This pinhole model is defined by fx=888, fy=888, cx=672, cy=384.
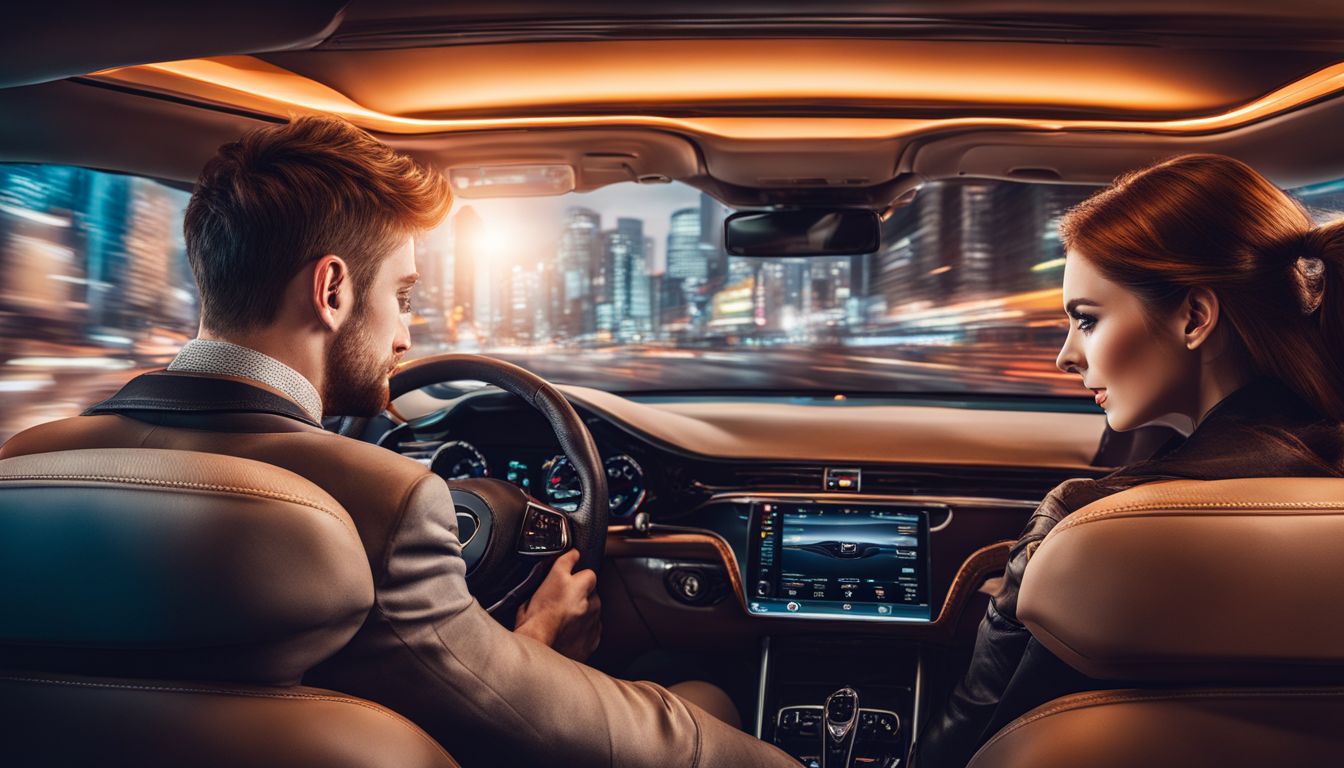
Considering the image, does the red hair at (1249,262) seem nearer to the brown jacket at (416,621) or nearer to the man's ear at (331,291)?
the brown jacket at (416,621)

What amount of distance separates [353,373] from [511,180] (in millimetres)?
1726

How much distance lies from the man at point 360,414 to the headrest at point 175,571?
0.45 feet

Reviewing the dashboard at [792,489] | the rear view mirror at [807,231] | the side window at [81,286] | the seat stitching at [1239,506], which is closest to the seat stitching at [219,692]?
the seat stitching at [1239,506]

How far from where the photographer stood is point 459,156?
318 cm

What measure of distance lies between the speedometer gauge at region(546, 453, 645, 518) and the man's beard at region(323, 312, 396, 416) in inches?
52.6

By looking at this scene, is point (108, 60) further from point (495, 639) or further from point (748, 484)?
point (748, 484)

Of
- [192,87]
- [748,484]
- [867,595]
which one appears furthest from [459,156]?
[867,595]

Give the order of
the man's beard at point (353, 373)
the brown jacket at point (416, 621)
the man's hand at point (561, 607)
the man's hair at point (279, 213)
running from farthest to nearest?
the man's hand at point (561, 607)
the man's beard at point (353, 373)
the man's hair at point (279, 213)
the brown jacket at point (416, 621)

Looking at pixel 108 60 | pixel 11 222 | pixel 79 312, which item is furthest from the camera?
pixel 79 312

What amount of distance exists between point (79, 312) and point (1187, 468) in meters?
3.38

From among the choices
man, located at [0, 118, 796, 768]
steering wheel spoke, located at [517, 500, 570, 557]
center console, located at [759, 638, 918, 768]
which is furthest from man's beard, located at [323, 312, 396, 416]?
center console, located at [759, 638, 918, 768]

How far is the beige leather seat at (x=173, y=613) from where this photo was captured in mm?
1099

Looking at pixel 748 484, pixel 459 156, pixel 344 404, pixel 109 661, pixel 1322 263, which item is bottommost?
pixel 748 484

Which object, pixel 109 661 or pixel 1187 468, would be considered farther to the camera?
pixel 1187 468
